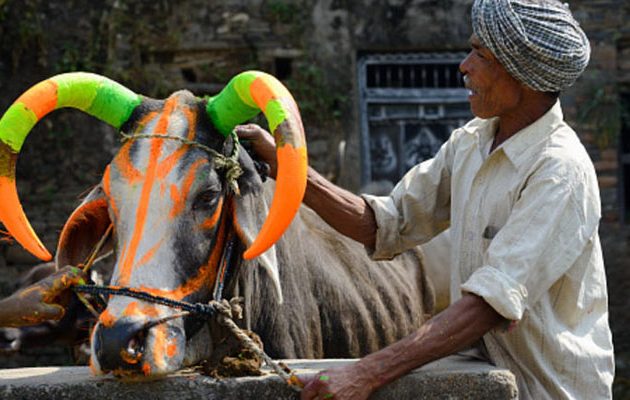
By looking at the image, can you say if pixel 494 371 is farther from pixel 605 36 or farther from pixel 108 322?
pixel 605 36

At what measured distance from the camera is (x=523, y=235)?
3.37 m

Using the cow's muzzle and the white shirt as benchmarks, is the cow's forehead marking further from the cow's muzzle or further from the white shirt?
the white shirt

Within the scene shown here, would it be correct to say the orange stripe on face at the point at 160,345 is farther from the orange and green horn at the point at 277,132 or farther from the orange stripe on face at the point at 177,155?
the orange stripe on face at the point at 177,155

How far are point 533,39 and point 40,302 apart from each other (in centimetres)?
183

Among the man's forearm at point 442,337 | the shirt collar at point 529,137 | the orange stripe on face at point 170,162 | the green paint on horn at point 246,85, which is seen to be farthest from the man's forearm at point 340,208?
the man's forearm at point 442,337

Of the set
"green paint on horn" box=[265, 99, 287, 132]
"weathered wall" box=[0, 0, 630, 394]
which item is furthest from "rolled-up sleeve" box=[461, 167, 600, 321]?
"weathered wall" box=[0, 0, 630, 394]

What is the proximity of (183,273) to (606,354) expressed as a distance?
Result: 1375 mm

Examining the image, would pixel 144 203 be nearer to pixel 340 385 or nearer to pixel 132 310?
pixel 132 310

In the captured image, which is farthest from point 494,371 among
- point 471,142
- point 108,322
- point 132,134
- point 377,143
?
point 377,143

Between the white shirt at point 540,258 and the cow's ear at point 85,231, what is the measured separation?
1.26 meters

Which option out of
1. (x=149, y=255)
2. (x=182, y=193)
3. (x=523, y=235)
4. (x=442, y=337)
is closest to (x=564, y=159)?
(x=523, y=235)

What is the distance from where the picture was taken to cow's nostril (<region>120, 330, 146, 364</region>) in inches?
128

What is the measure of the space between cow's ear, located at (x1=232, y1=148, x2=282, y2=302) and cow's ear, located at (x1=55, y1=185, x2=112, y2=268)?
19.0 inches

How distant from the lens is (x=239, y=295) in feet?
13.8
